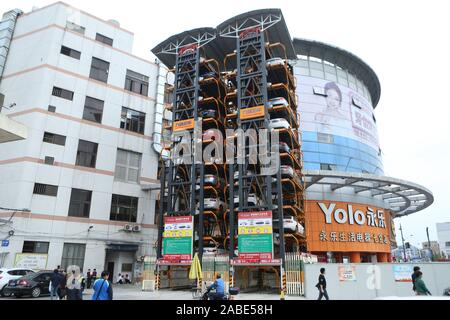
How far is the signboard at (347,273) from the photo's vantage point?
19.9 meters

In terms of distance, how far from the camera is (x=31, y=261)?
98.0 feet

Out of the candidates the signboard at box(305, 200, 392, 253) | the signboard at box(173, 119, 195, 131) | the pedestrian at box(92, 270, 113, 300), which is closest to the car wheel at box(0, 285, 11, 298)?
the pedestrian at box(92, 270, 113, 300)

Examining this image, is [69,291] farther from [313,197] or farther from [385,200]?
[385,200]

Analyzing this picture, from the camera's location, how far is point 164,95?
44.4m

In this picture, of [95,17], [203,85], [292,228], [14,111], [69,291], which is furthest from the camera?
[95,17]

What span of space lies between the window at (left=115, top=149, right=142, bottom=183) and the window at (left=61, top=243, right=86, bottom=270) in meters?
8.36

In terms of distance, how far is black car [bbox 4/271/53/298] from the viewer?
20.6 m

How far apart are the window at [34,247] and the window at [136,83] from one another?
1990 centimetres

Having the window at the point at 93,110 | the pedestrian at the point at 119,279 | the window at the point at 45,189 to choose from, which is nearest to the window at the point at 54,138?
the window at the point at 93,110

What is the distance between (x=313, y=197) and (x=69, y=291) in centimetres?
3552

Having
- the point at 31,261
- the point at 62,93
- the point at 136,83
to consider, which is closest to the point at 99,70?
the point at 136,83

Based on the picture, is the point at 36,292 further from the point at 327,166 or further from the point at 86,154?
the point at 327,166

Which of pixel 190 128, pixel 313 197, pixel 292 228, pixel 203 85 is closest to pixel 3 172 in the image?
pixel 190 128

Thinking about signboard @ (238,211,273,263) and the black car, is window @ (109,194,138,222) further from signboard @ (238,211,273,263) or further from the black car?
signboard @ (238,211,273,263)
